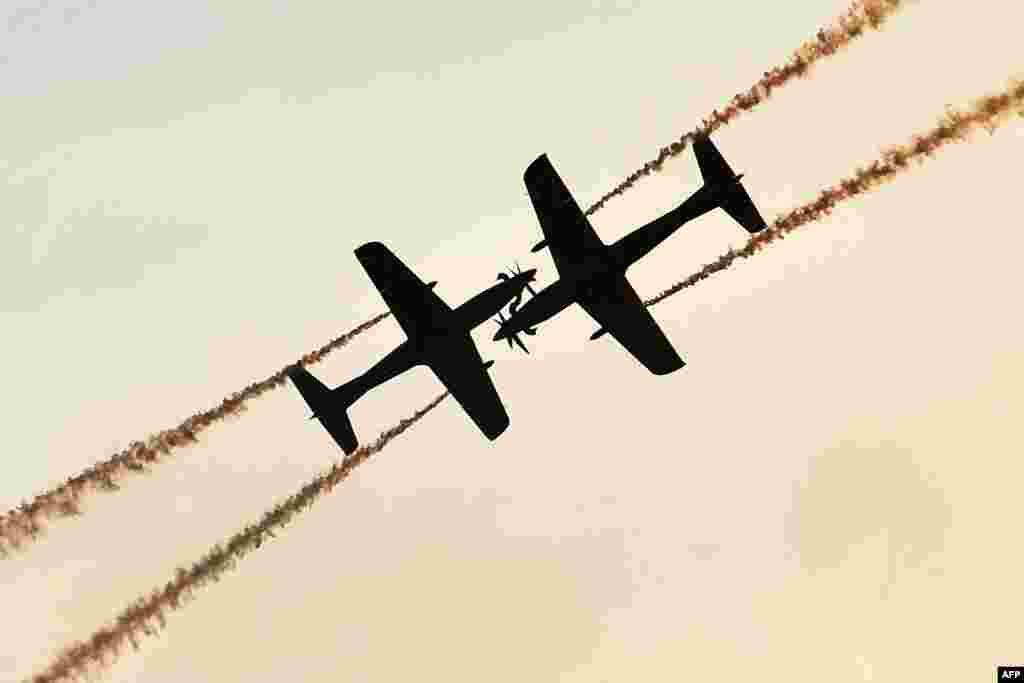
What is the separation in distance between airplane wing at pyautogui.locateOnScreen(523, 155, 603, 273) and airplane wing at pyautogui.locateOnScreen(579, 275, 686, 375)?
2.47m

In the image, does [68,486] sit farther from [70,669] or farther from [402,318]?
[402,318]

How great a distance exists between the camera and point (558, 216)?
176 feet

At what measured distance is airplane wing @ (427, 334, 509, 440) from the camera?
55906 millimetres

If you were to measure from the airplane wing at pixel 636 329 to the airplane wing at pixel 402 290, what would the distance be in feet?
19.4

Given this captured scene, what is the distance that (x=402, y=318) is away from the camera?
179 ft

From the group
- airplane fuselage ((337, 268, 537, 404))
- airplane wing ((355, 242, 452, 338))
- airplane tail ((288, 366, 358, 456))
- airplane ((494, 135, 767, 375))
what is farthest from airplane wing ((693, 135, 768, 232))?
airplane tail ((288, 366, 358, 456))

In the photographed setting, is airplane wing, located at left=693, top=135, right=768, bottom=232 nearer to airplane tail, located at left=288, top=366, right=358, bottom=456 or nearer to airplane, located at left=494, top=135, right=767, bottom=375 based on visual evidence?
airplane, located at left=494, top=135, right=767, bottom=375

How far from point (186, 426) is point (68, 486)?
5.43m

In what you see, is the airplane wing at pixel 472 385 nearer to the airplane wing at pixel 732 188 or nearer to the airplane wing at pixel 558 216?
the airplane wing at pixel 558 216

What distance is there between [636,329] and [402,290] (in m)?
9.26

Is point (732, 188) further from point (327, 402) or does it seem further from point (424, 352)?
point (327, 402)

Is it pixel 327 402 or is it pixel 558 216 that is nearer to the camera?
pixel 558 216

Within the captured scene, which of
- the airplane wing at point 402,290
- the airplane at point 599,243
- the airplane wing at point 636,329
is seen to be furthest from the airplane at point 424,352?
the airplane wing at point 636,329

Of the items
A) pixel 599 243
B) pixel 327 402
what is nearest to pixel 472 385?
pixel 327 402
